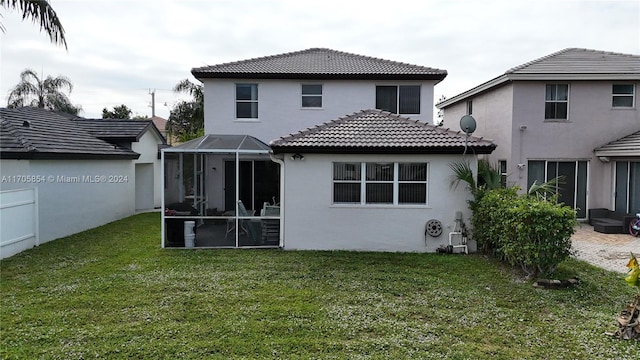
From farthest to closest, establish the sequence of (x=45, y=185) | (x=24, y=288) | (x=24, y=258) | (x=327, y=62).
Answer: (x=327, y=62) → (x=45, y=185) → (x=24, y=258) → (x=24, y=288)

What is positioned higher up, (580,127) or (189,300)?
(580,127)

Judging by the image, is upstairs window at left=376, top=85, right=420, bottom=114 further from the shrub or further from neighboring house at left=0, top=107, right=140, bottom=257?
neighboring house at left=0, top=107, right=140, bottom=257

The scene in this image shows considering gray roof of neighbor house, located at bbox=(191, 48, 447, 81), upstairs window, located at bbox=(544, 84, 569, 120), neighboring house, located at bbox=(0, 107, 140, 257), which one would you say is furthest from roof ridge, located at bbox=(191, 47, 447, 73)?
neighboring house, located at bbox=(0, 107, 140, 257)

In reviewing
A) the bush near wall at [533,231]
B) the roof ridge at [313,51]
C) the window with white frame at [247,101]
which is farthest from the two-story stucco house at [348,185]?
the roof ridge at [313,51]

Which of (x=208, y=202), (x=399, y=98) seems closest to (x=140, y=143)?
(x=208, y=202)

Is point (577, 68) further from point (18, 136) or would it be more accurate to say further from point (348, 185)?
point (18, 136)

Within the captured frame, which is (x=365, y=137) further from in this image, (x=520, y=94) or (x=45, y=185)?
(x=45, y=185)

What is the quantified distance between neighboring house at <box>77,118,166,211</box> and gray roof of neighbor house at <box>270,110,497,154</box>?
42.2ft

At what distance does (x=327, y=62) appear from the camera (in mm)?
19766

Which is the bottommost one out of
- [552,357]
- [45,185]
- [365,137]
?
[552,357]

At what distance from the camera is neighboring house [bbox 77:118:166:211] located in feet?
69.8

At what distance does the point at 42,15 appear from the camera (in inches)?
400

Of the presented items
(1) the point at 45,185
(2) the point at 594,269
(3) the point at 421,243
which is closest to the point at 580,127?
(2) the point at 594,269

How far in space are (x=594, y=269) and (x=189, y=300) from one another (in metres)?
10.3
